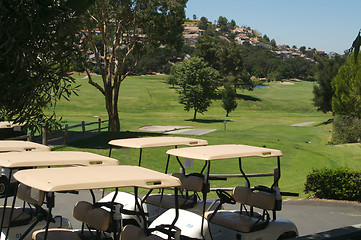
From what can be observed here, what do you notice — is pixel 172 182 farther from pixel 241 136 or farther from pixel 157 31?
pixel 241 136


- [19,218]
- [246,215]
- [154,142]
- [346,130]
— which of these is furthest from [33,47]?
[346,130]

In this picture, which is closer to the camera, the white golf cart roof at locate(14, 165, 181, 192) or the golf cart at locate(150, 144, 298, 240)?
the white golf cart roof at locate(14, 165, 181, 192)

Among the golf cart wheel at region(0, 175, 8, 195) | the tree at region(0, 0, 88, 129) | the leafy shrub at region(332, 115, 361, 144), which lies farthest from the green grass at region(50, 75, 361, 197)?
the tree at region(0, 0, 88, 129)

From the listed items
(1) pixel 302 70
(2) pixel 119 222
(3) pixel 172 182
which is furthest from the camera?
(1) pixel 302 70

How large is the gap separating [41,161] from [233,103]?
194 feet

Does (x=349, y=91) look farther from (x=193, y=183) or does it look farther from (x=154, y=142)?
(x=193, y=183)

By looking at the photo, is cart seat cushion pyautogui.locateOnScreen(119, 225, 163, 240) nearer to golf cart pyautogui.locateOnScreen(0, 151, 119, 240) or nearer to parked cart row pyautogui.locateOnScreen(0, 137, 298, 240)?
parked cart row pyautogui.locateOnScreen(0, 137, 298, 240)

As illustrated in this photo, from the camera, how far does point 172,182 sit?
5.48 m

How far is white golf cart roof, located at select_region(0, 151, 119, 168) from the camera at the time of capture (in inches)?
247

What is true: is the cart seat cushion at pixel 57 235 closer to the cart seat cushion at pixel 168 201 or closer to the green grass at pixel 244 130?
the cart seat cushion at pixel 168 201

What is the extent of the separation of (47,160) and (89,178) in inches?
67.4

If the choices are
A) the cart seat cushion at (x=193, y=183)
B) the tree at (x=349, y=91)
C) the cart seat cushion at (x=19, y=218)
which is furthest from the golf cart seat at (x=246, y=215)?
the tree at (x=349, y=91)

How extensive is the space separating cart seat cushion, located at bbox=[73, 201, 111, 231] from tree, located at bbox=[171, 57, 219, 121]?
55.3 meters

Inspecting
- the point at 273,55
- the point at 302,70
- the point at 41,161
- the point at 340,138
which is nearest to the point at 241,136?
the point at 340,138
